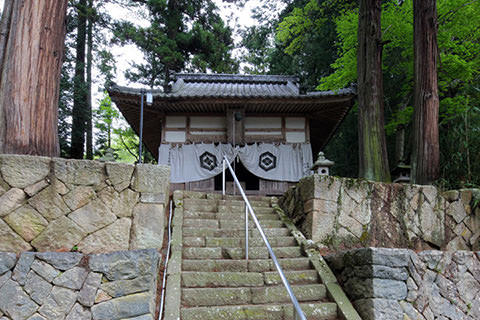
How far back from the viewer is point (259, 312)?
147 inches

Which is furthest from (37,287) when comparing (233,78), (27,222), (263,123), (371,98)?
(233,78)

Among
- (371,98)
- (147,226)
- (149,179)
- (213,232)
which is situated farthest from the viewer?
(371,98)

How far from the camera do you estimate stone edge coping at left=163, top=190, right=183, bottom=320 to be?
140 inches

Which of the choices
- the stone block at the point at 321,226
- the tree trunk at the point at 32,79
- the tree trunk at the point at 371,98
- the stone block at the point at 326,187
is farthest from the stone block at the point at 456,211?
the tree trunk at the point at 32,79

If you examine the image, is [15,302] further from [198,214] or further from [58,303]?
[198,214]

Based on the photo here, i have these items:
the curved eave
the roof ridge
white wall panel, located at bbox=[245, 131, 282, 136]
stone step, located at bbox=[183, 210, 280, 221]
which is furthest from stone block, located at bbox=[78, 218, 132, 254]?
the roof ridge

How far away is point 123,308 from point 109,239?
0.89 m

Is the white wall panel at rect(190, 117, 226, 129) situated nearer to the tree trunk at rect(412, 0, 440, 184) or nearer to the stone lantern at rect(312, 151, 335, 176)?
the stone lantern at rect(312, 151, 335, 176)

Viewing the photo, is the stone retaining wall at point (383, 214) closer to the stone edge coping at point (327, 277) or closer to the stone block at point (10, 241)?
the stone edge coping at point (327, 277)

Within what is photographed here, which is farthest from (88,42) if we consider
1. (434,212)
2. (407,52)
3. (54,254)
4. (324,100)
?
(434,212)

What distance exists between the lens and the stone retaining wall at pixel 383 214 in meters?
5.48

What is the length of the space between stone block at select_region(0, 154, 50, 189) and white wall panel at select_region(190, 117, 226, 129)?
7.30 meters

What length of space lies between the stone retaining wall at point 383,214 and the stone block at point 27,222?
389cm

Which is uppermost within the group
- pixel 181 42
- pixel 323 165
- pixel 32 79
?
pixel 181 42
